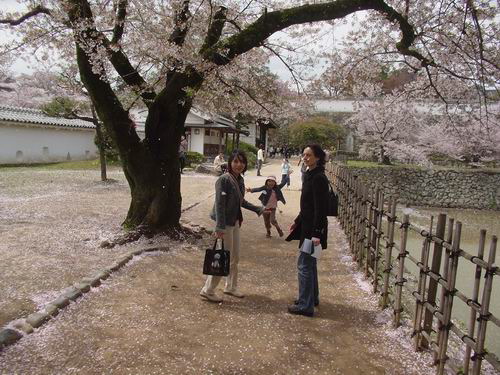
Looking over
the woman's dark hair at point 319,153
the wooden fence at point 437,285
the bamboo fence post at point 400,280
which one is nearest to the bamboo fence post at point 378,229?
the wooden fence at point 437,285

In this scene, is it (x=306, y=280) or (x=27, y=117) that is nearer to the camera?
(x=306, y=280)

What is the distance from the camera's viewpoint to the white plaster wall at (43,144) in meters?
21.3

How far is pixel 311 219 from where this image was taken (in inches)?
169

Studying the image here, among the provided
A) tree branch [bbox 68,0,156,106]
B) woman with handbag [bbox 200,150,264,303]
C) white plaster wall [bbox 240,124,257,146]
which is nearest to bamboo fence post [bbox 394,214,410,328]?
woman with handbag [bbox 200,150,264,303]

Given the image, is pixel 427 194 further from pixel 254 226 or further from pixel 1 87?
pixel 1 87

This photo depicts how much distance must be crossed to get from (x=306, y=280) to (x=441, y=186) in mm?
19496

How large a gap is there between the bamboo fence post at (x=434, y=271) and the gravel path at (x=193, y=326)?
250 mm

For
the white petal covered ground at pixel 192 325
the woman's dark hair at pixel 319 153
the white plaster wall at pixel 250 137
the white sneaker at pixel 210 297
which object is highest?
the white plaster wall at pixel 250 137

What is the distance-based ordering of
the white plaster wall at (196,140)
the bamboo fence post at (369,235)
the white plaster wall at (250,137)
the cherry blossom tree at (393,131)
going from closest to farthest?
the bamboo fence post at (369,235)
the cherry blossom tree at (393,131)
the white plaster wall at (196,140)
the white plaster wall at (250,137)

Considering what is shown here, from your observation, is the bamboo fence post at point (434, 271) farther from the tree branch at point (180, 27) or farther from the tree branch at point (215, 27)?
the tree branch at point (180, 27)

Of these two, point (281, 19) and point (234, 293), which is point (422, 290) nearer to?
point (234, 293)

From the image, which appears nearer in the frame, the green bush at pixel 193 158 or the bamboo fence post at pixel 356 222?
the bamboo fence post at pixel 356 222

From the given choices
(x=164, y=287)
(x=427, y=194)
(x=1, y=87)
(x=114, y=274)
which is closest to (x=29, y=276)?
(x=114, y=274)

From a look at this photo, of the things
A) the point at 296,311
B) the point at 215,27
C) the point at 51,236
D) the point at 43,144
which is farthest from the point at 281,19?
the point at 43,144
